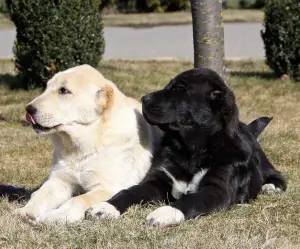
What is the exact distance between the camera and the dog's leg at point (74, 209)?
3.96 m

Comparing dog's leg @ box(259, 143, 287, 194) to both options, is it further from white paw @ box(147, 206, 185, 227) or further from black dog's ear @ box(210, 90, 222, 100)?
white paw @ box(147, 206, 185, 227)

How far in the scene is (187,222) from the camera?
3.94 m

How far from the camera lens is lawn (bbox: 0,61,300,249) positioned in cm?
360

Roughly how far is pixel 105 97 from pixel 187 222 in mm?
991

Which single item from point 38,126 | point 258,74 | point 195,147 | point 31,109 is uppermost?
point 31,109

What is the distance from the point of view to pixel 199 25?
629 centimetres

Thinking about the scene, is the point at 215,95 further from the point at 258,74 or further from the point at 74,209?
the point at 258,74

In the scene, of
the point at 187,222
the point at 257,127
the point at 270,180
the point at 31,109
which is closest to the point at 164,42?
the point at 257,127

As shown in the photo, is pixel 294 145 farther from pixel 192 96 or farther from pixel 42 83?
pixel 42 83

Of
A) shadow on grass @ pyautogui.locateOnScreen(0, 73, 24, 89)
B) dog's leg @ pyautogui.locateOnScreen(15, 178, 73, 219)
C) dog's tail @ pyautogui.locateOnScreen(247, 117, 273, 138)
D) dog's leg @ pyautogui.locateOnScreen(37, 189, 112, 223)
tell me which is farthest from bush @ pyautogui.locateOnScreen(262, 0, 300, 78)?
dog's leg @ pyautogui.locateOnScreen(37, 189, 112, 223)

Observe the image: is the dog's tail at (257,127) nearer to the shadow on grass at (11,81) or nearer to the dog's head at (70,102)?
the dog's head at (70,102)

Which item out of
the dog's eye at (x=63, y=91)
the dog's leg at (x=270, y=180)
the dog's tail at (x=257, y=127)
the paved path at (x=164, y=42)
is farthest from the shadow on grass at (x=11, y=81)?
the dog's eye at (x=63, y=91)

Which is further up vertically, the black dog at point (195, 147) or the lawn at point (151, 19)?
the black dog at point (195, 147)

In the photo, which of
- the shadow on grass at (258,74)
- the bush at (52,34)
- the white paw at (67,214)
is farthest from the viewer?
the shadow on grass at (258,74)
